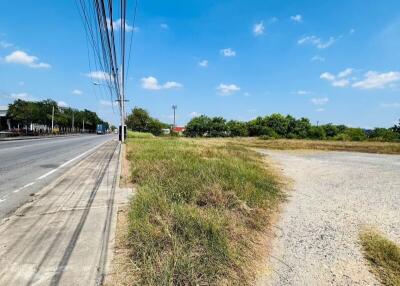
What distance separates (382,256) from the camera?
4.09m

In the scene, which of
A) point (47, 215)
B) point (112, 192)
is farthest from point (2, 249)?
point (112, 192)

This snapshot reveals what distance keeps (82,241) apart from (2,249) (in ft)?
3.11

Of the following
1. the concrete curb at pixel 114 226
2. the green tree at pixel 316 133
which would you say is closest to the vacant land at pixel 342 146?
the concrete curb at pixel 114 226

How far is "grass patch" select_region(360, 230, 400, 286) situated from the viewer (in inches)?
140

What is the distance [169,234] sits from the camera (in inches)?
154

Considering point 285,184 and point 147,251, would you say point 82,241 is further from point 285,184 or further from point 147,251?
point 285,184

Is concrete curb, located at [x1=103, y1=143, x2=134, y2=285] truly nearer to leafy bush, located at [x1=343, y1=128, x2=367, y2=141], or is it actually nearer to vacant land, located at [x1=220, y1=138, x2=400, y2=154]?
vacant land, located at [x1=220, y1=138, x2=400, y2=154]

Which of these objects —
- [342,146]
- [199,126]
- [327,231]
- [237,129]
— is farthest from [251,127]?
[327,231]

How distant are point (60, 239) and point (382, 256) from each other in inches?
172

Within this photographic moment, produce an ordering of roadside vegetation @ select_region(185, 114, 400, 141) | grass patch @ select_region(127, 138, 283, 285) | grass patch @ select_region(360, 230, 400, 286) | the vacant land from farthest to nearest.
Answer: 1. roadside vegetation @ select_region(185, 114, 400, 141)
2. the vacant land
3. grass patch @ select_region(360, 230, 400, 286)
4. grass patch @ select_region(127, 138, 283, 285)

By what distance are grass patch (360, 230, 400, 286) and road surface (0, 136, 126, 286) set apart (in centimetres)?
324

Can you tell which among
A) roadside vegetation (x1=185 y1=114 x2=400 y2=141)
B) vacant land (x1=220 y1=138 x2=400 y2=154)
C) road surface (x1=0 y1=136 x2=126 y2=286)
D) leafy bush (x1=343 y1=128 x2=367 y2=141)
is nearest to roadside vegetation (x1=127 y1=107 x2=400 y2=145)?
roadside vegetation (x1=185 y1=114 x2=400 y2=141)

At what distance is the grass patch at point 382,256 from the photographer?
11.7ft

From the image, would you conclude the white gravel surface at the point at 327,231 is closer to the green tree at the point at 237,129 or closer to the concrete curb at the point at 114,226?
the concrete curb at the point at 114,226
